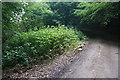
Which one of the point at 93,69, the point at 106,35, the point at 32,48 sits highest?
the point at 106,35

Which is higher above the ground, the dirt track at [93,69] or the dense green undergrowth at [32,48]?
the dense green undergrowth at [32,48]

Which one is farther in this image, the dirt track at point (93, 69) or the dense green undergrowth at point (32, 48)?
the dense green undergrowth at point (32, 48)

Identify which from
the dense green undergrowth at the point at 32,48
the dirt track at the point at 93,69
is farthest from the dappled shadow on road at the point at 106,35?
the dirt track at the point at 93,69

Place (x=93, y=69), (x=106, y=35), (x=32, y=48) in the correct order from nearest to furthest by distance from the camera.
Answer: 1. (x=93, y=69)
2. (x=32, y=48)
3. (x=106, y=35)

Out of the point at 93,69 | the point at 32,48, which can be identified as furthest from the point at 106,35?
the point at 32,48

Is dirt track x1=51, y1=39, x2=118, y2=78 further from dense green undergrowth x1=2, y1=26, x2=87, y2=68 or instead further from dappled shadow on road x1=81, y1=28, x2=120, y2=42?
dappled shadow on road x1=81, y1=28, x2=120, y2=42

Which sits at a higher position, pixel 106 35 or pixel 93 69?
pixel 106 35

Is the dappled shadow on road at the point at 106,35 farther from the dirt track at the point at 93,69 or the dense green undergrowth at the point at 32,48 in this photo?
the dirt track at the point at 93,69

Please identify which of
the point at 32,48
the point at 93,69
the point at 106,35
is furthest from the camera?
the point at 106,35

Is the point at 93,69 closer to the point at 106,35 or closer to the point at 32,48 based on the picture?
the point at 32,48

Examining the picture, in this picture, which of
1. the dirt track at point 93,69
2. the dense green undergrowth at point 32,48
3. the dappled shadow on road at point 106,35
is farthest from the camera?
the dappled shadow on road at point 106,35

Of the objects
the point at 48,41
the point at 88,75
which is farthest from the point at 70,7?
the point at 88,75

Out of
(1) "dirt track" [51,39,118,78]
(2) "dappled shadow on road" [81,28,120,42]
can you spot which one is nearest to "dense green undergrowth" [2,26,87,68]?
(1) "dirt track" [51,39,118,78]

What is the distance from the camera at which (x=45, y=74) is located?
3.19 metres
